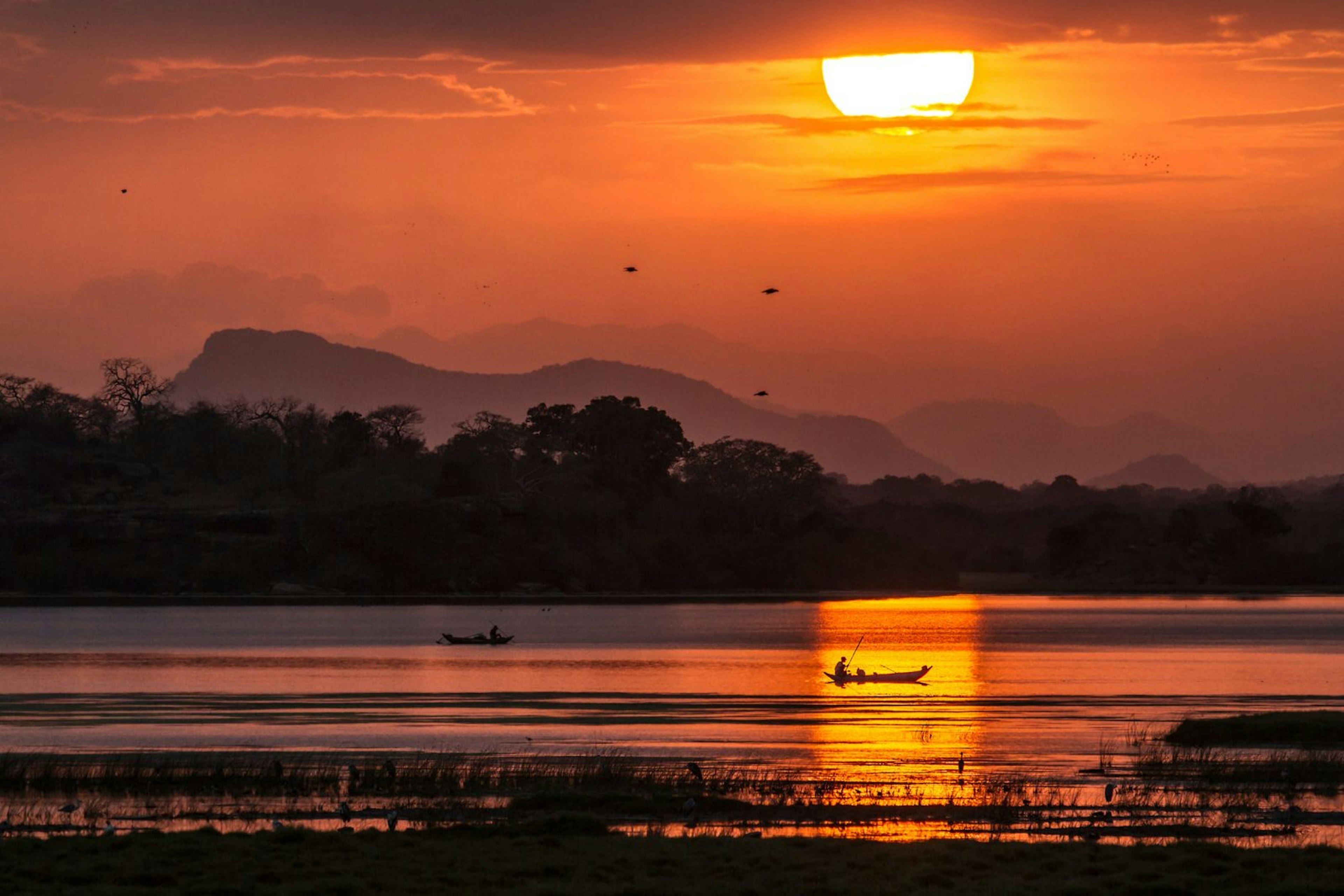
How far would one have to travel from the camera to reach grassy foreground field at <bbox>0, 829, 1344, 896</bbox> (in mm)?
24812

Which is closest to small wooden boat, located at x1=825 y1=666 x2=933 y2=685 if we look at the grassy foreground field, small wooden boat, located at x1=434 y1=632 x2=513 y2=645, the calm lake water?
the calm lake water

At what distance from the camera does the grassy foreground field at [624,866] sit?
24.8 meters

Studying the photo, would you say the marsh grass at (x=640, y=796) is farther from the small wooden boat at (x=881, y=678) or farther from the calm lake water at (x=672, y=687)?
the small wooden boat at (x=881, y=678)

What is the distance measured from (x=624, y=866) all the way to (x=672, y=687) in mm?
56510

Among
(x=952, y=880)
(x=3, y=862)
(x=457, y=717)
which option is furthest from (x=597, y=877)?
(x=457, y=717)

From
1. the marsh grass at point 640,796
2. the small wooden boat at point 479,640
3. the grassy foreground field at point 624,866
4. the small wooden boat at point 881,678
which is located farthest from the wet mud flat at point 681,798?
the small wooden boat at point 479,640

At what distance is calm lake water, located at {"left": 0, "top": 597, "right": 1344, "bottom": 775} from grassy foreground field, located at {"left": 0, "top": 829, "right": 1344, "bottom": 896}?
16.4m

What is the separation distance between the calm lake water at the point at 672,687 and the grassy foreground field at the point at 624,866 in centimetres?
1643

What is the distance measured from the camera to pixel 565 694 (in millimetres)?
79250

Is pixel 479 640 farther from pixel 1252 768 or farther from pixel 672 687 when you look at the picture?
pixel 1252 768

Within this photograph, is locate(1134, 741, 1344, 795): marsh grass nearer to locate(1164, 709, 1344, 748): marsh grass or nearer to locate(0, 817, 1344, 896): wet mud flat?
locate(1164, 709, 1344, 748): marsh grass

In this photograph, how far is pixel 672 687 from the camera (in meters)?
83.1

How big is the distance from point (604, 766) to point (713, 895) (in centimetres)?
1600

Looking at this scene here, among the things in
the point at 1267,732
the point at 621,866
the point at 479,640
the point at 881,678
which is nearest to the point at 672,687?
the point at 881,678
